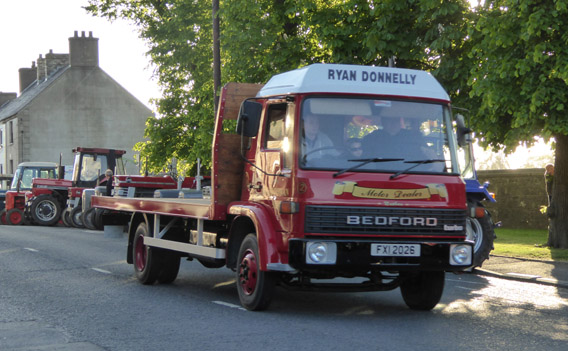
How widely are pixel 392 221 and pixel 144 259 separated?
17.3 ft

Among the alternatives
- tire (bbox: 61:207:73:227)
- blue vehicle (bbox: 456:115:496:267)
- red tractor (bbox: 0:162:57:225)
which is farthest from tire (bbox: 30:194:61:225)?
blue vehicle (bbox: 456:115:496:267)

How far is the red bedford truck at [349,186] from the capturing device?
31.9 feet

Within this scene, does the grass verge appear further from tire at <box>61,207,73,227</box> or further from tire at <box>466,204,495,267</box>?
tire at <box>61,207,73,227</box>

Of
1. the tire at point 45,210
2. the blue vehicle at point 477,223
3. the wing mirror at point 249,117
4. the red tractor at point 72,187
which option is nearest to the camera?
the wing mirror at point 249,117

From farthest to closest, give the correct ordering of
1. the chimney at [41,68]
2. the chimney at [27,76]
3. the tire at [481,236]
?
1. the chimney at [27,76]
2. the chimney at [41,68]
3. the tire at [481,236]

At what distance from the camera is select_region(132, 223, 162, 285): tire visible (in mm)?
13555

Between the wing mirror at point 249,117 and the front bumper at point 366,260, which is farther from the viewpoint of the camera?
the wing mirror at point 249,117

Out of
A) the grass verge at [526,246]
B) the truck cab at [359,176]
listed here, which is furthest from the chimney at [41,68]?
the truck cab at [359,176]

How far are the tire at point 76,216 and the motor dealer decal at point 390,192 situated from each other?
26140 mm

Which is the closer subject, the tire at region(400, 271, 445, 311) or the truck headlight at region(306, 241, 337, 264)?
the truck headlight at region(306, 241, 337, 264)

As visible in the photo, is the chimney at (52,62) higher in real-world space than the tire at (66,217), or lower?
higher

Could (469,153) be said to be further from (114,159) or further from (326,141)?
(114,159)

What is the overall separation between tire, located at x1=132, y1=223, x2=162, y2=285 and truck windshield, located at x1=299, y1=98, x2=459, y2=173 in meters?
4.47

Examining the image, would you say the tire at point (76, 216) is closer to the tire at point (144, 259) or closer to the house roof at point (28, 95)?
the tire at point (144, 259)
